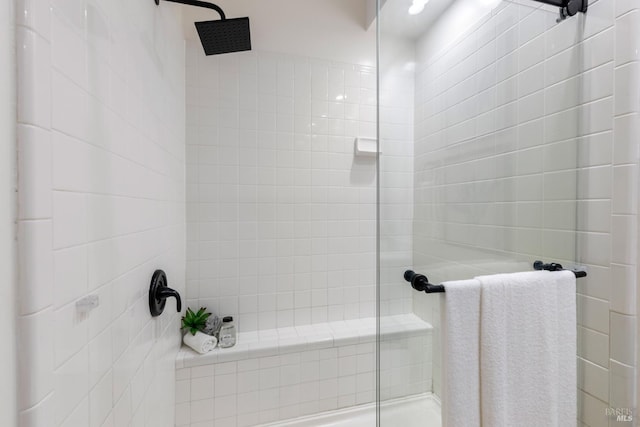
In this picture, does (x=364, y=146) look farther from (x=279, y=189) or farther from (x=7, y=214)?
(x=7, y=214)

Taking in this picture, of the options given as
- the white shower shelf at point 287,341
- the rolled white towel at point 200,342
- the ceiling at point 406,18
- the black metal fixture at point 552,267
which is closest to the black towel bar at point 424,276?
the black metal fixture at point 552,267

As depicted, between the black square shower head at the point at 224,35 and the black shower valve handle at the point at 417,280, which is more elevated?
the black square shower head at the point at 224,35

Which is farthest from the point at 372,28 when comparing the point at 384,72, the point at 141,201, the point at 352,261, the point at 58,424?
the point at 58,424

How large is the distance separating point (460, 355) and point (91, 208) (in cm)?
100

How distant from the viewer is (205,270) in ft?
5.17

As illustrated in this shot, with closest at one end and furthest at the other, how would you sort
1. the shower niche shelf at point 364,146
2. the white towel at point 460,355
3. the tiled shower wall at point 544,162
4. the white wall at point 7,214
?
the white wall at point 7,214, the white towel at point 460,355, the tiled shower wall at point 544,162, the shower niche shelf at point 364,146

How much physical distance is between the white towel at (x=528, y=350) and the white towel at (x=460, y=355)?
3 cm

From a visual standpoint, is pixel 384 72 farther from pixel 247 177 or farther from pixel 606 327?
pixel 606 327

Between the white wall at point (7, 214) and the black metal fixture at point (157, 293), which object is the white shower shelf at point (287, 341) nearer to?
the black metal fixture at point (157, 293)

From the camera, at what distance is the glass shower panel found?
3.18 feet

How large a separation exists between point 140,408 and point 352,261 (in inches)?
49.0

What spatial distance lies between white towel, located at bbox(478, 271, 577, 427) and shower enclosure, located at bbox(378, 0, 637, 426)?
0.14 metres

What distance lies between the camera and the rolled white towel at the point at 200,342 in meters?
1.41

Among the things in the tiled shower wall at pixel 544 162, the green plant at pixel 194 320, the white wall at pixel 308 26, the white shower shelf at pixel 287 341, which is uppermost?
the white wall at pixel 308 26
